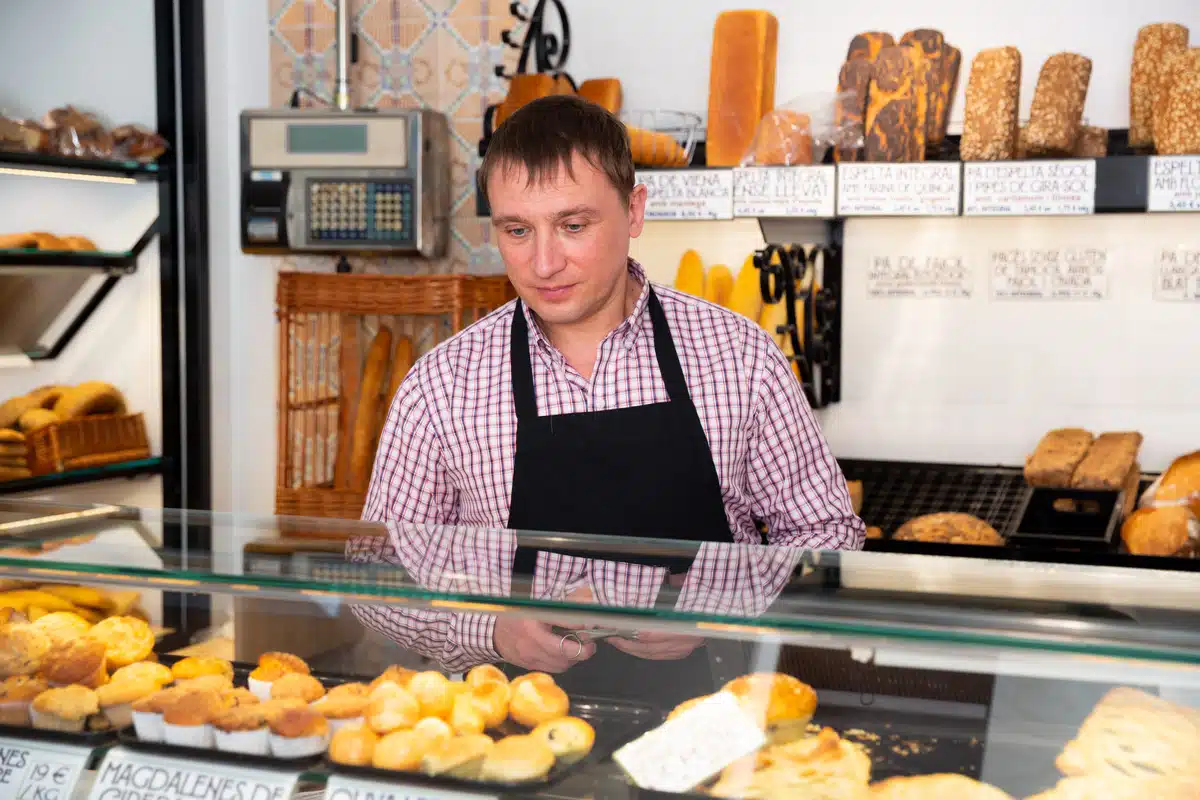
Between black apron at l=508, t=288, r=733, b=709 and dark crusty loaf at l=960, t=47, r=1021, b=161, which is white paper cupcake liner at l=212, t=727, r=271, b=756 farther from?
dark crusty loaf at l=960, t=47, r=1021, b=161

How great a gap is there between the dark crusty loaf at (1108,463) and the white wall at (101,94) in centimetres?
267

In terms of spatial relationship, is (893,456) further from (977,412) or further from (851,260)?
(851,260)

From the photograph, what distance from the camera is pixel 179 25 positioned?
12.2 ft

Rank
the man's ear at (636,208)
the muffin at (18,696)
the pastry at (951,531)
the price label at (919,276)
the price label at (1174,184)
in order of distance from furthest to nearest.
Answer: the price label at (919,276), the pastry at (951,531), the price label at (1174,184), the man's ear at (636,208), the muffin at (18,696)

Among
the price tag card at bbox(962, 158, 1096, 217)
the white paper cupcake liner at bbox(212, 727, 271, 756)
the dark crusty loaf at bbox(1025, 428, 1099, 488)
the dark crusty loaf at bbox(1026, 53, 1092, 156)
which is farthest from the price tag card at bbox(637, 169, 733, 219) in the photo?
the white paper cupcake liner at bbox(212, 727, 271, 756)

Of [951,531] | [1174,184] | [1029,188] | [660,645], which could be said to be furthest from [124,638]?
[1174,184]

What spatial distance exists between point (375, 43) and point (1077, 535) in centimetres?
242

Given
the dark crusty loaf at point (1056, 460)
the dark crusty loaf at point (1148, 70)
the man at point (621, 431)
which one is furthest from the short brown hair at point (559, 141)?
the dark crusty loaf at point (1148, 70)

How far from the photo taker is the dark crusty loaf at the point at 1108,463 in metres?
2.62

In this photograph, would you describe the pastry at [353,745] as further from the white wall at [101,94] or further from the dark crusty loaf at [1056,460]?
the white wall at [101,94]

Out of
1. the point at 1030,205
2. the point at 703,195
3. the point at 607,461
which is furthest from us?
the point at 703,195

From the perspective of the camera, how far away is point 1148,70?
280 cm

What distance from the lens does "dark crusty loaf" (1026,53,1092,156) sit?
102 inches

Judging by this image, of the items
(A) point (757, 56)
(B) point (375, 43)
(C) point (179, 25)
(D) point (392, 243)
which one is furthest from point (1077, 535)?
(C) point (179, 25)
